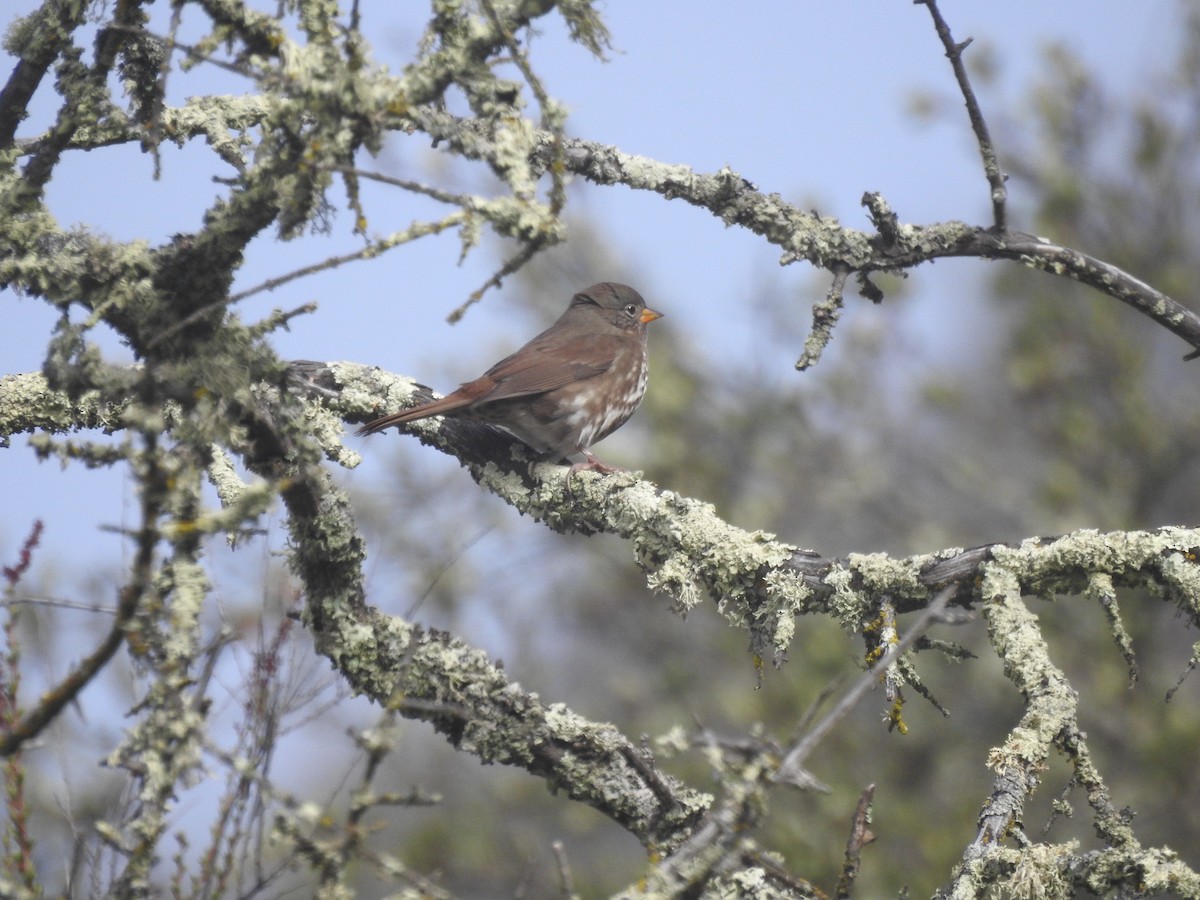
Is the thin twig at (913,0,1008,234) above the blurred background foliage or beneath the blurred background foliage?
beneath

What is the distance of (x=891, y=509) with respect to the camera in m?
10.1

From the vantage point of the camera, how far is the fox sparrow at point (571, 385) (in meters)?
4.43

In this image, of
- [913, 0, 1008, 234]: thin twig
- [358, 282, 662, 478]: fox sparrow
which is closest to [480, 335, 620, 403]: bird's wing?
[358, 282, 662, 478]: fox sparrow

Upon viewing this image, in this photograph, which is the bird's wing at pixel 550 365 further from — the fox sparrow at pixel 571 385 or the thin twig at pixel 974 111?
the thin twig at pixel 974 111

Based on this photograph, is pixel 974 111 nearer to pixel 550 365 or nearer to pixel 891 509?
Result: pixel 550 365

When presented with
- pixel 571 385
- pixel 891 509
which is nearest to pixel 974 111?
pixel 571 385

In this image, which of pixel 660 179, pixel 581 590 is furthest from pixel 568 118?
pixel 581 590

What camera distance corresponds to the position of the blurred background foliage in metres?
8.74

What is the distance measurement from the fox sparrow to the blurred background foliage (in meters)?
2.78

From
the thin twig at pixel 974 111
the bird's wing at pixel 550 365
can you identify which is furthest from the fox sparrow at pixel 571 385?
the thin twig at pixel 974 111

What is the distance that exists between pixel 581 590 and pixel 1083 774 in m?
8.32

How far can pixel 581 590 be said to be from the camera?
427 inches

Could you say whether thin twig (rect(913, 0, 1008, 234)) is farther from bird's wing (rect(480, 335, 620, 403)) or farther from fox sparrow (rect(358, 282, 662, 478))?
bird's wing (rect(480, 335, 620, 403))

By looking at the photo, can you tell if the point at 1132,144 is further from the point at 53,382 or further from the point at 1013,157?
the point at 53,382
